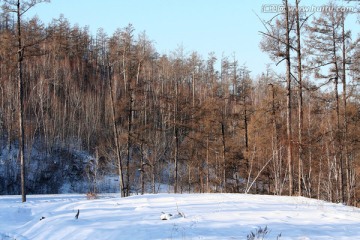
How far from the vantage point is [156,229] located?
6.73 m

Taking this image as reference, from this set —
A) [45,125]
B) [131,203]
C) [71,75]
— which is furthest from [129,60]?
[71,75]

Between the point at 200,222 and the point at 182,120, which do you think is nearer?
the point at 200,222

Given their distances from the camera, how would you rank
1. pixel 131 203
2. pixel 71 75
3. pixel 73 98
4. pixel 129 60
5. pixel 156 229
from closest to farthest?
pixel 156 229, pixel 131 203, pixel 129 60, pixel 73 98, pixel 71 75

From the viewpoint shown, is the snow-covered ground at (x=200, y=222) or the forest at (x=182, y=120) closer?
the snow-covered ground at (x=200, y=222)

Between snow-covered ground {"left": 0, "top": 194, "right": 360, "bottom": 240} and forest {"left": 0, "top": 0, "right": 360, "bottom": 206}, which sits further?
forest {"left": 0, "top": 0, "right": 360, "bottom": 206}

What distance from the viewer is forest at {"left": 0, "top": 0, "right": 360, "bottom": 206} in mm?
16938

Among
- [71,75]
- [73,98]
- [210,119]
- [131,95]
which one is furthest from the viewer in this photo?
[71,75]

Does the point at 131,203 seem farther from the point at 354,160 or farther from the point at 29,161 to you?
the point at 29,161

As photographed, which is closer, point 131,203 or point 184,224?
point 184,224

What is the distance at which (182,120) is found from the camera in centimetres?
2689

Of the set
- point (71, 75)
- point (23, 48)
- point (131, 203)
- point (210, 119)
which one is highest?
point (71, 75)

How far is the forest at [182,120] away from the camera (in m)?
16.9

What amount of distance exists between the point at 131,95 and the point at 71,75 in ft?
108

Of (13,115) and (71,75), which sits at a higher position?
(71,75)
